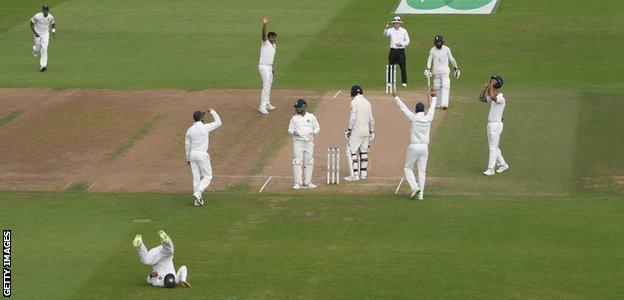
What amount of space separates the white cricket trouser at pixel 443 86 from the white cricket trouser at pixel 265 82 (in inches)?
192

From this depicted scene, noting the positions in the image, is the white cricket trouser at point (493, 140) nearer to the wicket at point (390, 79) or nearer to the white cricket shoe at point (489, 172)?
the white cricket shoe at point (489, 172)

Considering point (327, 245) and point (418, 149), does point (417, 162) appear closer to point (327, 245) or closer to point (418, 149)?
point (418, 149)

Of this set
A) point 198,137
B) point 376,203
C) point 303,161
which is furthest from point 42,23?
point 376,203

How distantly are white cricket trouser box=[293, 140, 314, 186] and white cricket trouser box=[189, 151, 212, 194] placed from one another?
A: 2.37 metres

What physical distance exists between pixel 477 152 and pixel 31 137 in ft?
40.3

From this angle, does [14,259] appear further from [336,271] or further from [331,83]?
[331,83]

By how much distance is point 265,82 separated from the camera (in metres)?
39.8

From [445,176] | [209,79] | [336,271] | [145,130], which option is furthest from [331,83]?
[336,271]

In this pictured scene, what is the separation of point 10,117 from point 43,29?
7.38 metres

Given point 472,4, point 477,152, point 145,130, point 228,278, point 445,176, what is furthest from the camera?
point 472,4

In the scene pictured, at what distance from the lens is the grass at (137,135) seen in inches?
1427

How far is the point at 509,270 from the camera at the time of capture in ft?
85.0

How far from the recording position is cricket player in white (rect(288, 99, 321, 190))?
32.2m

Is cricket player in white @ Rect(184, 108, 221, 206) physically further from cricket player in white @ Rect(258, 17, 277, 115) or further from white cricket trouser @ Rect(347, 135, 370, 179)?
cricket player in white @ Rect(258, 17, 277, 115)
